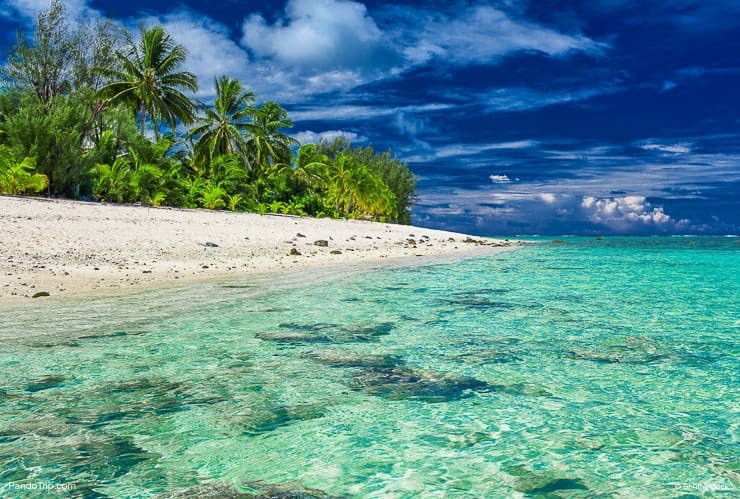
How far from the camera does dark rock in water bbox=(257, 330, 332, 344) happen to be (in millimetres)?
6656

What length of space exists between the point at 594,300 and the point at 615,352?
4869mm

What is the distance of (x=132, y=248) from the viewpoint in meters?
15.8

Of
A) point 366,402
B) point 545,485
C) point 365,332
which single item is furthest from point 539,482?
point 365,332

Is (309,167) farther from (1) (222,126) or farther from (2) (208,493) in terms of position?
(2) (208,493)

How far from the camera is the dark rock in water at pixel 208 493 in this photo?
2.85 metres

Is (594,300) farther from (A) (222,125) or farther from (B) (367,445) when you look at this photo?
(A) (222,125)

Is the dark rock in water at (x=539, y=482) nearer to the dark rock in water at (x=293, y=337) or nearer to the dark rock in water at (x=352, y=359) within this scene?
the dark rock in water at (x=352, y=359)

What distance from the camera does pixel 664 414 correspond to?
4.15 meters

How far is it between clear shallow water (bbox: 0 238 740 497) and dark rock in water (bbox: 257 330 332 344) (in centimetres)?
3

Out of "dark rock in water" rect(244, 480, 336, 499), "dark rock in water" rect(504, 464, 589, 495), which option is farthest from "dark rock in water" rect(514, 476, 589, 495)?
"dark rock in water" rect(244, 480, 336, 499)

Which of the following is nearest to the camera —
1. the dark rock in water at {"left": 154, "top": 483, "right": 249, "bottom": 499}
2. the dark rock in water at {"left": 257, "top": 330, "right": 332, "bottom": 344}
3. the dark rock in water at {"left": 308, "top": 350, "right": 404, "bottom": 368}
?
the dark rock in water at {"left": 154, "top": 483, "right": 249, "bottom": 499}

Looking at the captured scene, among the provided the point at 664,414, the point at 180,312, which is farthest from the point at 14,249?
the point at 664,414

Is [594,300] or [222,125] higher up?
[222,125]

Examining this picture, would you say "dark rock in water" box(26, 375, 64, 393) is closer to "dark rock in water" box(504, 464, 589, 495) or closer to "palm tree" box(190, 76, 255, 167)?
"dark rock in water" box(504, 464, 589, 495)
